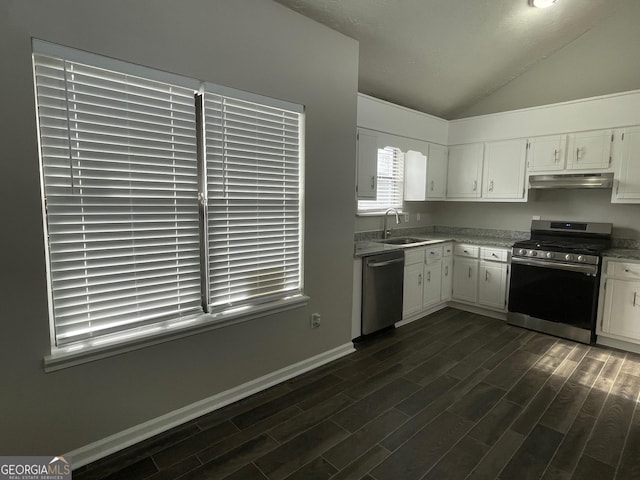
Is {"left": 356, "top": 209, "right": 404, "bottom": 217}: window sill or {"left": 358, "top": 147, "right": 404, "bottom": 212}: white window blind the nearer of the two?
{"left": 356, "top": 209, "right": 404, "bottom": 217}: window sill

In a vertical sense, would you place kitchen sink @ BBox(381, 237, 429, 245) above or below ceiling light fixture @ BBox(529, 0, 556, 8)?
below

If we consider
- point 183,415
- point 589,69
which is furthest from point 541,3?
point 183,415

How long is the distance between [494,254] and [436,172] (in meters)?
1.32

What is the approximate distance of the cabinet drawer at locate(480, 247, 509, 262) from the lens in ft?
13.9

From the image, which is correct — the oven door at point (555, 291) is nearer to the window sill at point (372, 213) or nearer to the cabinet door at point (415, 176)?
the cabinet door at point (415, 176)

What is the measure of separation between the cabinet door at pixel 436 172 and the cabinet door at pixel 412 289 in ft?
3.75

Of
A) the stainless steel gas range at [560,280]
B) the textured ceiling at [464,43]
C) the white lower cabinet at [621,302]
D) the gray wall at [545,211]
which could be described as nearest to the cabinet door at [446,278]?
the stainless steel gas range at [560,280]

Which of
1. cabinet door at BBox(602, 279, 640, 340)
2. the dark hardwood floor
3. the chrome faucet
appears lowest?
the dark hardwood floor

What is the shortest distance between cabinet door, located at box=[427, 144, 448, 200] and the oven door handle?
1.30 meters

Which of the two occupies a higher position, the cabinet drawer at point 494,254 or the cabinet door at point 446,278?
the cabinet drawer at point 494,254

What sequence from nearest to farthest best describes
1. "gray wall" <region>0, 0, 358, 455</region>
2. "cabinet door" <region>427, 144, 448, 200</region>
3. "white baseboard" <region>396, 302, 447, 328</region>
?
"gray wall" <region>0, 0, 358, 455</region>, "white baseboard" <region>396, 302, 447, 328</region>, "cabinet door" <region>427, 144, 448, 200</region>

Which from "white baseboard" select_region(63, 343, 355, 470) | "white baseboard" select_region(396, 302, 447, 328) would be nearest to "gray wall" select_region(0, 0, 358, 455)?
"white baseboard" select_region(63, 343, 355, 470)

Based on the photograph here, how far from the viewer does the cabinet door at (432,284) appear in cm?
431

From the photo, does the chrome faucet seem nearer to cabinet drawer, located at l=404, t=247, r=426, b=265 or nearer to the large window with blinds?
cabinet drawer, located at l=404, t=247, r=426, b=265
